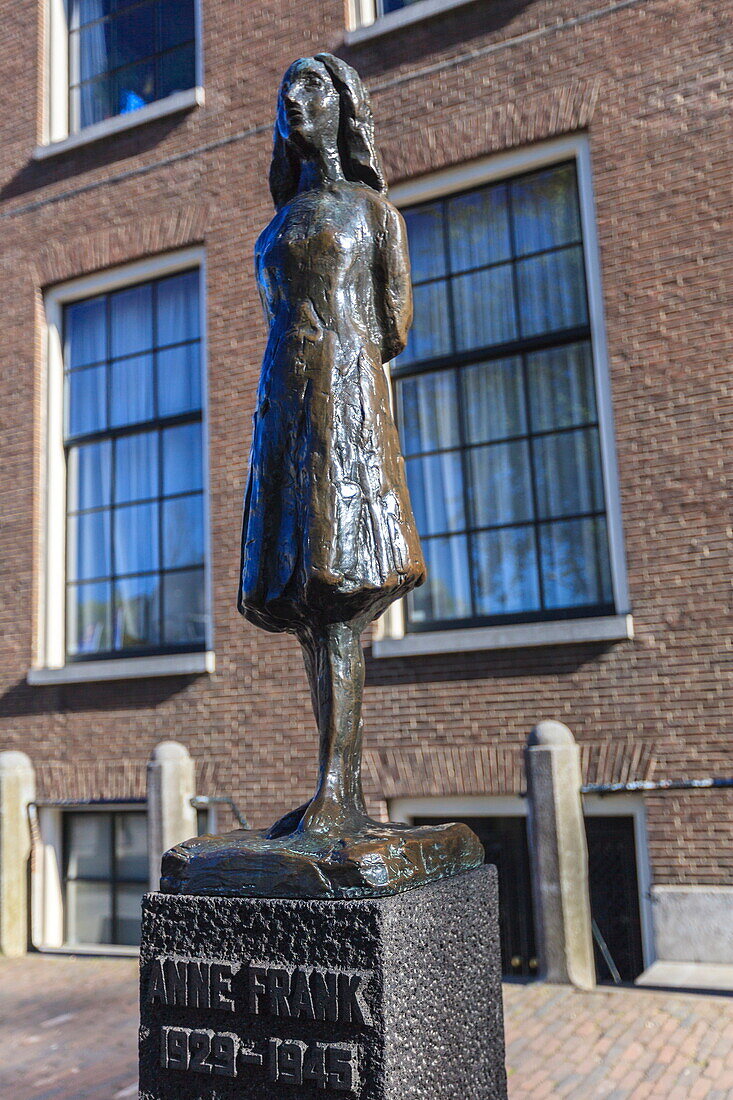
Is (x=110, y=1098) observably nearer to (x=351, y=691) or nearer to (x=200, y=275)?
(x=351, y=691)

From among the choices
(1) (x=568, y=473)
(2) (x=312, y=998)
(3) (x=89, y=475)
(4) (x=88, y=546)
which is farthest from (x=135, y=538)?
(2) (x=312, y=998)

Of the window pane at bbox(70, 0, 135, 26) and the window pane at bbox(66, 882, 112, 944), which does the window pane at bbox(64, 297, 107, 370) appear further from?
the window pane at bbox(66, 882, 112, 944)

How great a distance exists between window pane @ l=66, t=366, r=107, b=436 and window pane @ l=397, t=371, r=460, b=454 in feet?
11.2

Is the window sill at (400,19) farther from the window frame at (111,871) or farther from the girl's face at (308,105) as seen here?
the window frame at (111,871)

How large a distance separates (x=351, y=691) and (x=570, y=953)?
12.2ft

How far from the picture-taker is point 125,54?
10.7 m

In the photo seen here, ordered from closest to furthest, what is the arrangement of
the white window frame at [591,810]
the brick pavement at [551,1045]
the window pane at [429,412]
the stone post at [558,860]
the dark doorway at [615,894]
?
the brick pavement at [551,1045]
the stone post at [558,860]
the white window frame at [591,810]
the dark doorway at [615,894]
the window pane at [429,412]

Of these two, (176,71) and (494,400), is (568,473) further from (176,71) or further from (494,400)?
(176,71)

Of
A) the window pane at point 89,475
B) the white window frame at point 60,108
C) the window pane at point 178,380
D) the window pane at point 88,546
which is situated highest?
the white window frame at point 60,108

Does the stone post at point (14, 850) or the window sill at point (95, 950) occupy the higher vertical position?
the stone post at point (14, 850)

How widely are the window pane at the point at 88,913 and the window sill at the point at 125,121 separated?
7.43 meters

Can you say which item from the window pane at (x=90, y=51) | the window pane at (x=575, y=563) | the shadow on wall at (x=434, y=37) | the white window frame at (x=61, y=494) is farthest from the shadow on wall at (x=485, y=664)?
the window pane at (x=90, y=51)

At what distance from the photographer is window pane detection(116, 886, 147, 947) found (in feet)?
30.8

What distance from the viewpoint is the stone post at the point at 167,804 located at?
765 centimetres
